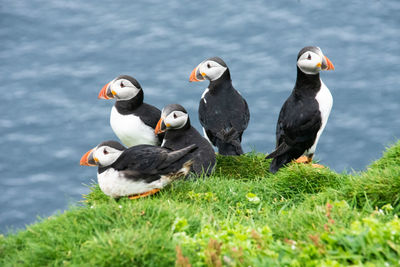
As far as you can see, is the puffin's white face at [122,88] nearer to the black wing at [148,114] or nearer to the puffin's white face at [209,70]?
the black wing at [148,114]

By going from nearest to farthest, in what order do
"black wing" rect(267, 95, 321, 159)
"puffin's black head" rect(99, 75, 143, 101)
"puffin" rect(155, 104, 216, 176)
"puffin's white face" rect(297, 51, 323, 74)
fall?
1. "puffin" rect(155, 104, 216, 176)
2. "puffin's white face" rect(297, 51, 323, 74)
3. "black wing" rect(267, 95, 321, 159)
4. "puffin's black head" rect(99, 75, 143, 101)

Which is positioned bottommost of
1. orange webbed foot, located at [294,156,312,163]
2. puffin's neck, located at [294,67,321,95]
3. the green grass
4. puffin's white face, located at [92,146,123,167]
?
orange webbed foot, located at [294,156,312,163]

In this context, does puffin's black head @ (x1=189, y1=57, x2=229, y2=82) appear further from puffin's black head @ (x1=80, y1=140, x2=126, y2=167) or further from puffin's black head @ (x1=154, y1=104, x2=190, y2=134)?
puffin's black head @ (x1=80, y1=140, x2=126, y2=167)

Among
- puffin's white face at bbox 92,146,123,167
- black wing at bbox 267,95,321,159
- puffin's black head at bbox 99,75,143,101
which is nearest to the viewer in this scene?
puffin's white face at bbox 92,146,123,167

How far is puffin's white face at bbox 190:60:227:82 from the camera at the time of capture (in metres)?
6.63

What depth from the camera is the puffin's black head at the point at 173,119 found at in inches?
228

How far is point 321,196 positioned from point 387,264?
5.37ft

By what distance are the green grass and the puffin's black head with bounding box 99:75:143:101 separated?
1311 millimetres

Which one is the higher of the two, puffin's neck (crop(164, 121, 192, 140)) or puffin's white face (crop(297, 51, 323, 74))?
puffin's white face (crop(297, 51, 323, 74))

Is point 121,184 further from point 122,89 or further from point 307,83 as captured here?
point 307,83

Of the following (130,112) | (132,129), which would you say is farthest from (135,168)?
(130,112)

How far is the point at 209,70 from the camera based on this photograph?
6.62 m

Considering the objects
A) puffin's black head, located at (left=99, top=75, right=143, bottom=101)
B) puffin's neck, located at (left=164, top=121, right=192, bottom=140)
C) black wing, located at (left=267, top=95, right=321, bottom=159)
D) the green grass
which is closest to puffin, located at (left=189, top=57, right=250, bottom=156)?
black wing, located at (left=267, top=95, right=321, bottom=159)

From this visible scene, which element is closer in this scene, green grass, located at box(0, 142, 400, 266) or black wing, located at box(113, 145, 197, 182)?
green grass, located at box(0, 142, 400, 266)
